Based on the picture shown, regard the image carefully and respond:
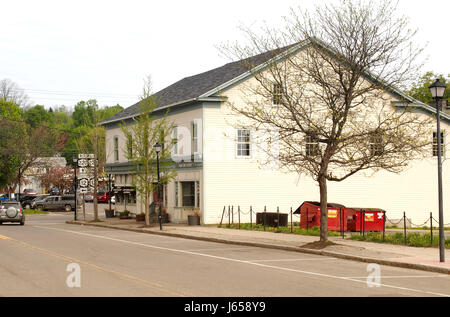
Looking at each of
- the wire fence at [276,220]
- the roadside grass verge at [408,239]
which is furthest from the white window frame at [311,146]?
the wire fence at [276,220]

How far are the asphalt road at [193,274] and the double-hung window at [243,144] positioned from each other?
15.1m

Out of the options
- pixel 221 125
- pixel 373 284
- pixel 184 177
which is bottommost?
pixel 373 284

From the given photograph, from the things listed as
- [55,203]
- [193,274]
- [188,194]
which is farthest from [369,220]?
→ [55,203]

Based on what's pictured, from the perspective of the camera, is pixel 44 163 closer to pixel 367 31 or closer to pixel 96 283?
pixel 367 31

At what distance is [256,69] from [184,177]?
15.6 m

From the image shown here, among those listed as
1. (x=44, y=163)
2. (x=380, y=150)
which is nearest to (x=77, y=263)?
(x=380, y=150)

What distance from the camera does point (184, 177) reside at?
1543 inches

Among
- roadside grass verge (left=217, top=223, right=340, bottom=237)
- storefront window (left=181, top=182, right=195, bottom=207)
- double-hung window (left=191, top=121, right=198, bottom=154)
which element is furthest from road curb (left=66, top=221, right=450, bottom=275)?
double-hung window (left=191, top=121, right=198, bottom=154)

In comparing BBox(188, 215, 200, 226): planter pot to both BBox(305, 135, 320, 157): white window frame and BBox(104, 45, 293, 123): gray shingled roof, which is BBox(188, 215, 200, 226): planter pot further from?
BBox(305, 135, 320, 157): white window frame

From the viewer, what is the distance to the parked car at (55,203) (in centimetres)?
6656

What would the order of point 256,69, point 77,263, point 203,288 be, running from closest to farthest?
point 203,288 → point 77,263 → point 256,69

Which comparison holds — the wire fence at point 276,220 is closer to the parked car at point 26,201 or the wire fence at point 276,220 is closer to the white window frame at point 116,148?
the white window frame at point 116,148

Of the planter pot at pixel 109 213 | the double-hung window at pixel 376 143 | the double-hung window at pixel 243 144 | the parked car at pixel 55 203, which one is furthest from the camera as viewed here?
the parked car at pixel 55 203

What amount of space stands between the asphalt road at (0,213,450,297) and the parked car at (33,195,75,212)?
44566 mm
